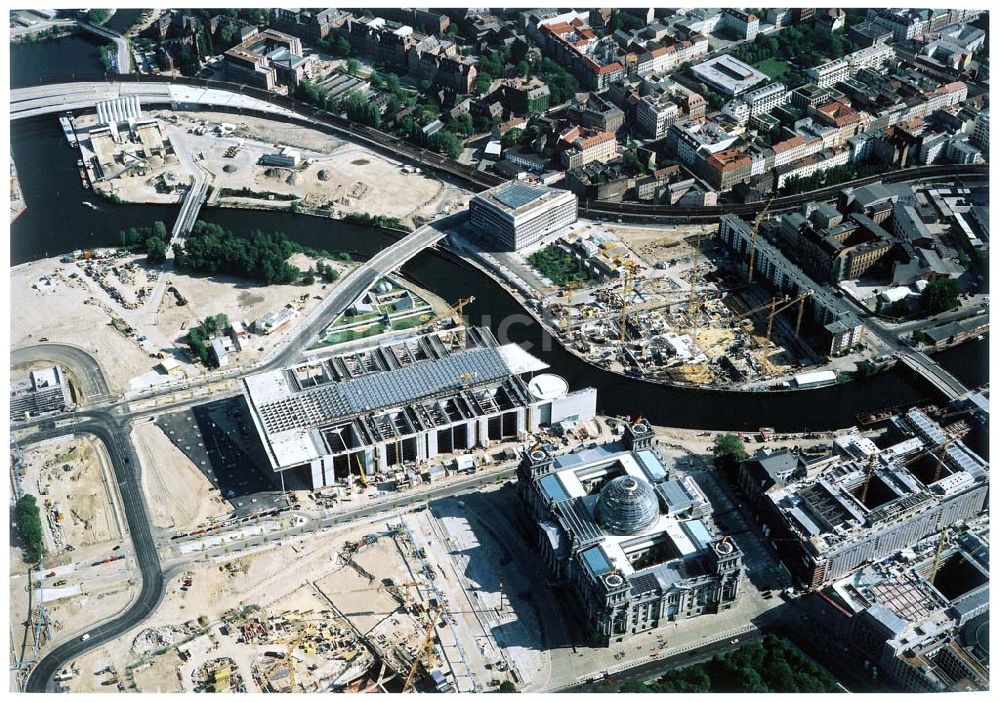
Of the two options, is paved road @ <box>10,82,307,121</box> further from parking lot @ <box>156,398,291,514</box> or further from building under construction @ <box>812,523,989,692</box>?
building under construction @ <box>812,523,989,692</box>

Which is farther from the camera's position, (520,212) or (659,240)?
(659,240)


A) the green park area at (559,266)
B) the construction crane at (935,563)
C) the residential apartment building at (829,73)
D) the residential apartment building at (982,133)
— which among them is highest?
the residential apartment building at (829,73)

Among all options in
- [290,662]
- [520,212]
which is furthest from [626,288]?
[290,662]

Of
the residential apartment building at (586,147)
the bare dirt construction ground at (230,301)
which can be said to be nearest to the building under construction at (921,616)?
the bare dirt construction ground at (230,301)

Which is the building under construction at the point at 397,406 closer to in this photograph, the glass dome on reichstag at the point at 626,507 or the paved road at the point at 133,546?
the paved road at the point at 133,546

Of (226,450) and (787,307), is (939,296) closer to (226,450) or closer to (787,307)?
(787,307)

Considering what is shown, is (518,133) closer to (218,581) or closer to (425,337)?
(425,337)

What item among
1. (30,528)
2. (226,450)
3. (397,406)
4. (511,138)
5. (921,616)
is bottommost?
→ (921,616)
